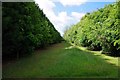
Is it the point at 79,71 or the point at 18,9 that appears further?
the point at 18,9

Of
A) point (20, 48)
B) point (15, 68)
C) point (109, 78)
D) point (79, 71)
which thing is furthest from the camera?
point (20, 48)

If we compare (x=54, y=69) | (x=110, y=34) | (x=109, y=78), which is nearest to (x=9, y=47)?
(x=54, y=69)

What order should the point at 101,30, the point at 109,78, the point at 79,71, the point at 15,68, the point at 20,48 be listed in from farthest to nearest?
the point at 101,30, the point at 20,48, the point at 15,68, the point at 79,71, the point at 109,78

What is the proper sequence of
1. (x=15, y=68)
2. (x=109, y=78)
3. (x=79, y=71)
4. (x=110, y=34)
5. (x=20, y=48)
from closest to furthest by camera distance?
(x=109, y=78), (x=79, y=71), (x=15, y=68), (x=20, y=48), (x=110, y=34)

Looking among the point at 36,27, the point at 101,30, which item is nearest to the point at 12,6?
the point at 36,27

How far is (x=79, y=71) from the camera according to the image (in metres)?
12.0

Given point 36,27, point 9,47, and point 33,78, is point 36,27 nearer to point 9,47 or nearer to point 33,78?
point 9,47

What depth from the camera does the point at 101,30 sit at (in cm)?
2180

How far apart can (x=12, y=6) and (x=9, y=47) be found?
8.09ft

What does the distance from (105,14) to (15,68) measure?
12.2 meters

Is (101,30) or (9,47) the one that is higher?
(101,30)

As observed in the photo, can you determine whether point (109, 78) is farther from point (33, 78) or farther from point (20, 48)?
point (20, 48)

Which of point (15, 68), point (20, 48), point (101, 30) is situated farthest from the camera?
point (101, 30)

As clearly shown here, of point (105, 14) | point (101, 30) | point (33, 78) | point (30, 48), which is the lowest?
point (33, 78)
